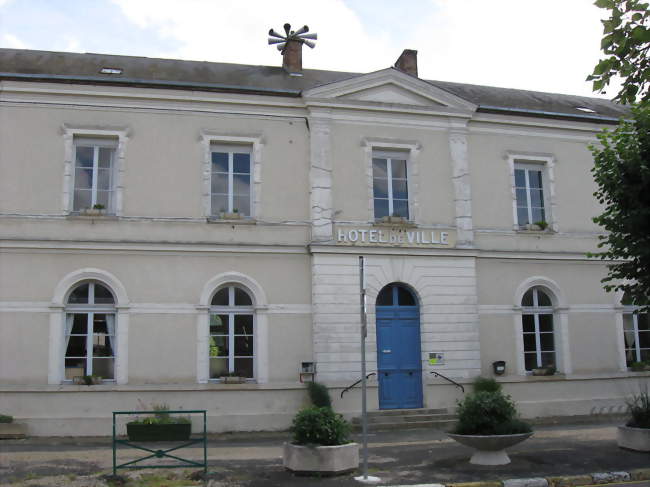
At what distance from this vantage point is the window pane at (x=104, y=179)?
1470 cm

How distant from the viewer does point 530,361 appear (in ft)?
53.3

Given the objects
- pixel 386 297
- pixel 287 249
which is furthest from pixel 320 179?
pixel 386 297

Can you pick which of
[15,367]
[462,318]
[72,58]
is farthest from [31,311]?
[462,318]

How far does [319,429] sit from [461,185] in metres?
8.14

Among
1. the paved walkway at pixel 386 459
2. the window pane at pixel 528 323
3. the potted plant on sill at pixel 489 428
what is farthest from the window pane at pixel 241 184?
the potted plant on sill at pixel 489 428

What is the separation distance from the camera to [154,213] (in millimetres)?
14578

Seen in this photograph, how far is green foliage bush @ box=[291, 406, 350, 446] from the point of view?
382 inches

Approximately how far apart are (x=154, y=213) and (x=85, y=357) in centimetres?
316

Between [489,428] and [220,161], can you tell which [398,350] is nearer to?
[489,428]

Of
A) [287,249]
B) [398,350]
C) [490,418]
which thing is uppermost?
[287,249]

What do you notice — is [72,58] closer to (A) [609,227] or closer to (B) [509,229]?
(B) [509,229]

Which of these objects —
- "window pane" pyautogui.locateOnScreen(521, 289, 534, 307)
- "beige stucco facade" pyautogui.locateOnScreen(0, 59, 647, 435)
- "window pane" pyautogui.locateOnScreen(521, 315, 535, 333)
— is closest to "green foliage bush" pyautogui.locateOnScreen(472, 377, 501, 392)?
"beige stucco facade" pyautogui.locateOnScreen(0, 59, 647, 435)

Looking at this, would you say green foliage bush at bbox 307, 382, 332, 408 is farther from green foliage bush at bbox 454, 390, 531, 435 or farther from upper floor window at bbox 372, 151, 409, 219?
green foliage bush at bbox 454, 390, 531, 435

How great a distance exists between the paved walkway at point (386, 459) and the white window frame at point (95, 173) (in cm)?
460
